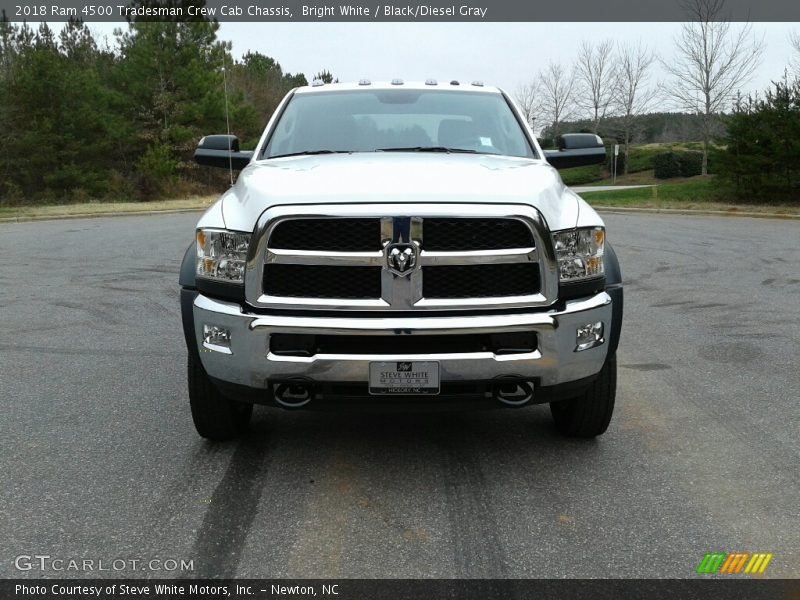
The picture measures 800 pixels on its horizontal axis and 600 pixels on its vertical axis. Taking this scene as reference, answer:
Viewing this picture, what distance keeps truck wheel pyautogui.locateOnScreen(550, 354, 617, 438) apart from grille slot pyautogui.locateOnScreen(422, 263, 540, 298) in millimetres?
668

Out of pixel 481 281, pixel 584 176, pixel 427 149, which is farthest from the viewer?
pixel 584 176

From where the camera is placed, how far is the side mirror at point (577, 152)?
525cm

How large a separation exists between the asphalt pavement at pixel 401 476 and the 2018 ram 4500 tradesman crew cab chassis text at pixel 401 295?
44 cm

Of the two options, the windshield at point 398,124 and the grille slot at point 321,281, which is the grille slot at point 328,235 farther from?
the windshield at point 398,124

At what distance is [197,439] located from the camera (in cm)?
411

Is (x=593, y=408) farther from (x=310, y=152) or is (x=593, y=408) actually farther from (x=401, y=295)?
(x=310, y=152)

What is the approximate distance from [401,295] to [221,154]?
8.49ft

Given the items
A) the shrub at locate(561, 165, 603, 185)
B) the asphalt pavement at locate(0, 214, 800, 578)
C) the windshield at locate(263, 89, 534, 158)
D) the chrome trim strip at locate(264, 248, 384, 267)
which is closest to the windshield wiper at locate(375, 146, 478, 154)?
the windshield at locate(263, 89, 534, 158)

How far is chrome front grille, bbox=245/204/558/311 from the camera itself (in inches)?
130

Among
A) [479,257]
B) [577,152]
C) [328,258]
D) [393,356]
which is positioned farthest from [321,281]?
[577,152]

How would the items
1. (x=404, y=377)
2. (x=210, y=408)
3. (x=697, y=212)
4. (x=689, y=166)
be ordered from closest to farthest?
1. (x=404, y=377)
2. (x=210, y=408)
3. (x=697, y=212)
4. (x=689, y=166)

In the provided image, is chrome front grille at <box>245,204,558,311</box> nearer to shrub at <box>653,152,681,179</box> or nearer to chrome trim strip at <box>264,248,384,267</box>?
chrome trim strip at <box>264,248,384,267</box>

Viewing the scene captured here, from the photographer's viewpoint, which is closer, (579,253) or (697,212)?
(579,253)

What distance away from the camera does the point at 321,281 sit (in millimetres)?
3355
